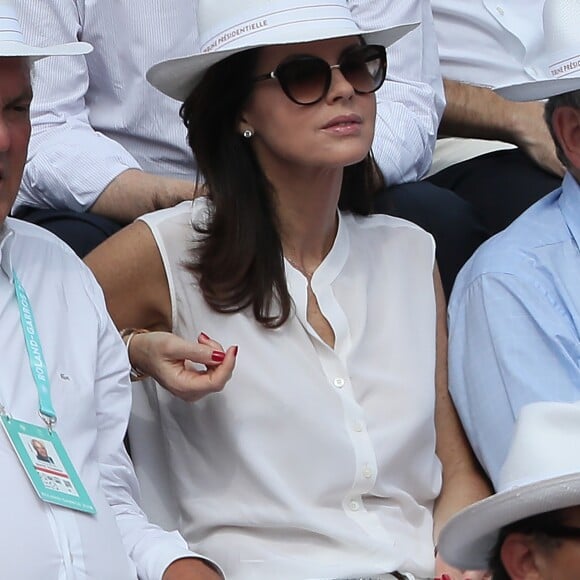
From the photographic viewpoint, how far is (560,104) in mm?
3801

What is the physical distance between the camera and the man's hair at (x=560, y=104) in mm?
3758

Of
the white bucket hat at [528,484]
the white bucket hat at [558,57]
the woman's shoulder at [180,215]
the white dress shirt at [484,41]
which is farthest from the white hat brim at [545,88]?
the white bucket hat at [528,484]

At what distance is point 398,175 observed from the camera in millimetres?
4105

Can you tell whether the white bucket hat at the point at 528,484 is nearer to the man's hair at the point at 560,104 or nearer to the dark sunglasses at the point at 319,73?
the dark sunglasses at the point at 319,73

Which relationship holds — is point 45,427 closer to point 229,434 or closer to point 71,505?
point 71,505

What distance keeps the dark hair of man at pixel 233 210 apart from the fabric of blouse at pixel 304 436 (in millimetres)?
35

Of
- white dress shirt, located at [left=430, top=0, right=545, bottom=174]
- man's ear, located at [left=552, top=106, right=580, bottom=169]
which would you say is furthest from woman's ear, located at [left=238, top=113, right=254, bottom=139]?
white dress shirt, located at [left=430, top=0, right=545, bottom=174]

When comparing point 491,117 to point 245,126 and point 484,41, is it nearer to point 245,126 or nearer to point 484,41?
point 484,41

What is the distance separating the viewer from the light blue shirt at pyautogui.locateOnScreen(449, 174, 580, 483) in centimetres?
352

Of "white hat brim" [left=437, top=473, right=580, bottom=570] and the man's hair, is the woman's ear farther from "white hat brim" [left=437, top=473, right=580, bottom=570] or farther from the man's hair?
"white hat brim" [left=437, top=473, right=580, bottom=570]

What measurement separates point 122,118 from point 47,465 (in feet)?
4.79

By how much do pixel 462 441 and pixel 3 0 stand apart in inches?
54.8

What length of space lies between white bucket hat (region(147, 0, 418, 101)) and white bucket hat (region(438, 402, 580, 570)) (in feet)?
4.14

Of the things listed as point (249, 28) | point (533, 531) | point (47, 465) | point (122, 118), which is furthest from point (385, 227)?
point (533, 531)
